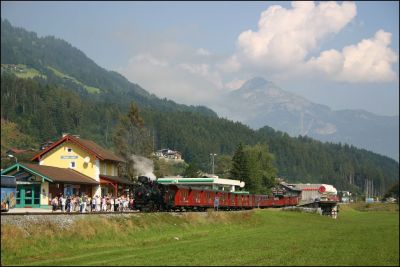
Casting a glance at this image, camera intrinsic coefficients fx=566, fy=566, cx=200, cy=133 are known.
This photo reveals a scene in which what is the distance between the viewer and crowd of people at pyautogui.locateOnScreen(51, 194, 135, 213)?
4738 centimetres

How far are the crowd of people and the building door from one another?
455 cm

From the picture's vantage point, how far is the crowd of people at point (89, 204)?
155 ft

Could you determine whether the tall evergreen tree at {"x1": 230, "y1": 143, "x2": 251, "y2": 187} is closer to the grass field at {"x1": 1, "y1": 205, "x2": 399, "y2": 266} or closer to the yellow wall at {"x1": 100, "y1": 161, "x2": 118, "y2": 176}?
the yellow wall at {"x1": 100, "y1": 161, "x2": 118, "y2": 176}

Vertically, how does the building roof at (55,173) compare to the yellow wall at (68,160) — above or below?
below

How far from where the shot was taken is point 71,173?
6269 centimetres

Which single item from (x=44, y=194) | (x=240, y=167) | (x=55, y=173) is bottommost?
(x=44, y=194)

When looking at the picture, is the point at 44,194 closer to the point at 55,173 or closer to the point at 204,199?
the point at 55,173

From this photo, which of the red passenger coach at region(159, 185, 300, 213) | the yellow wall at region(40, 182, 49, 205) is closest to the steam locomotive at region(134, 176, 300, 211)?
the red passenger coach at region(159, 185, 300, 213)

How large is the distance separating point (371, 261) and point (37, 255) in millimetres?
15350

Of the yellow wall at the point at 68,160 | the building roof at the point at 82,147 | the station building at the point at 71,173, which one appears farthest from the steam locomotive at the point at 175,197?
the yellow wall at the point at 68,160

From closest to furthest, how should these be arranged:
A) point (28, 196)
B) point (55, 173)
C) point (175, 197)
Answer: point (175, 197)
point (28, 196)
point (55, 173)

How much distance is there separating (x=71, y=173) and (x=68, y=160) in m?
4.74

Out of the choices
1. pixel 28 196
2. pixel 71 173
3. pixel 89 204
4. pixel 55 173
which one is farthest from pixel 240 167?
pixel 28 196

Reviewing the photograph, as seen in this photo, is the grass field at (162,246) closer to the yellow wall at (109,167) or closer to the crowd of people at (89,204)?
the crowd of people at (89,204)
